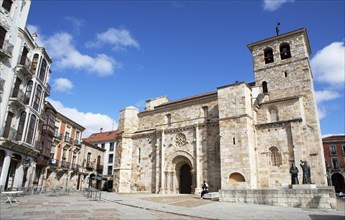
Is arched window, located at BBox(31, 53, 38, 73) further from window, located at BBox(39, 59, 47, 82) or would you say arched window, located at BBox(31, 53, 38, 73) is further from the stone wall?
the stone wall

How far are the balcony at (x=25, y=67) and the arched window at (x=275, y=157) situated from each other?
19.9 m

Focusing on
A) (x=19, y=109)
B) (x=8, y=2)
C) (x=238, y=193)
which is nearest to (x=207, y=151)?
(x=238, y=193)

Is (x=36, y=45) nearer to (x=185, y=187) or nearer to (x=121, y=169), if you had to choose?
(x=121, y=169)

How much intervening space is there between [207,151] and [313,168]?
8080mm

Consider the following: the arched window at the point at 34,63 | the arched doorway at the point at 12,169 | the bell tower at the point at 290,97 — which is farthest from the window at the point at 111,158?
the bell tower at the point at 290,97

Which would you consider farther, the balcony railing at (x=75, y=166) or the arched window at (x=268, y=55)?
the balcony railing at (x=75, y=166)

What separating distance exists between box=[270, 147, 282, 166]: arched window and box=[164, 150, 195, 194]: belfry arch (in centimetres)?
703

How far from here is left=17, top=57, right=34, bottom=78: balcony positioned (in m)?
18.5

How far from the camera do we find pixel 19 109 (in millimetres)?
18844


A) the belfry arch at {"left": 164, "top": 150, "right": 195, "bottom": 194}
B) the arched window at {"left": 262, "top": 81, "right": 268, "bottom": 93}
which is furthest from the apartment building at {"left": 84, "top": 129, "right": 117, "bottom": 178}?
the arched window at {"left": 262, "top": 81, "right": 268, "bottom": 93}

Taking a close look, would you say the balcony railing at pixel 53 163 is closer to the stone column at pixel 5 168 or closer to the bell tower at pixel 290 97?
the stone column at pixel 5 168

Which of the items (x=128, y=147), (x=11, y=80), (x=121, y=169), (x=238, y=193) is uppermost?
(x=11, y=80)

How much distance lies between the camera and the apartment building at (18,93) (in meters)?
17.2

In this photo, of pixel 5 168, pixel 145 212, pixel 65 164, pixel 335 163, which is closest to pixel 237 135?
pixel 145 212
